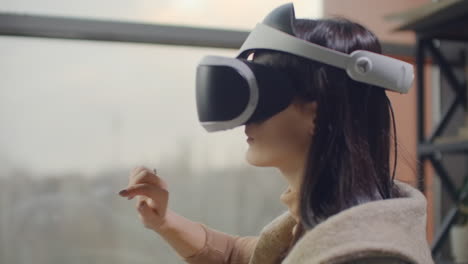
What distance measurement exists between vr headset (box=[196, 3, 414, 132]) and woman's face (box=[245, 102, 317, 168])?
1cm

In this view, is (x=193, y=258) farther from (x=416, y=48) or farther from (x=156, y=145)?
(x=416, y=48)

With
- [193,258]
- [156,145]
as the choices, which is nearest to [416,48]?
[156,145]

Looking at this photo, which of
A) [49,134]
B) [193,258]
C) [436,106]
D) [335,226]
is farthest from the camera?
[436,106]

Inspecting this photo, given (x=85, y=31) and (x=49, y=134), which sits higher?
(x=85, y=31)

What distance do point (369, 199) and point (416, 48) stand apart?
94 cm

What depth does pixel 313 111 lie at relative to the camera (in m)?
0.50

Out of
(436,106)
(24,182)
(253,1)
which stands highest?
(253,1)

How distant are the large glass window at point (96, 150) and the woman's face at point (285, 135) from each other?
0.31 m

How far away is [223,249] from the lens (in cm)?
62

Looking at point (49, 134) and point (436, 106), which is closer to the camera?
point (49, 134)

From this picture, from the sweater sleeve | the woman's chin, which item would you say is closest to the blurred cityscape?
the sweater sleeve

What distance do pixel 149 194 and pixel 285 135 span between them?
0.45 feet

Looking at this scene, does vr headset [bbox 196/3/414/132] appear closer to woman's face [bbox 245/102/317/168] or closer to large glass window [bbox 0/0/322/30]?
woman's face [bbox 245/102/317/168]

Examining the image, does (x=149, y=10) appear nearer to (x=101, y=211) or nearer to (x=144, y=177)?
(x=101, y=211)
